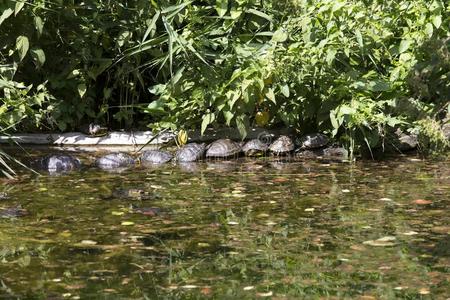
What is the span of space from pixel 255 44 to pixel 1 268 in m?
3.74

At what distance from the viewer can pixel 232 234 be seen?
184 inches

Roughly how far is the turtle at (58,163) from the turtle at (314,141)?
1.88 meters

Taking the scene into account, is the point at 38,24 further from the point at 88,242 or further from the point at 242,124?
the point at 88,242

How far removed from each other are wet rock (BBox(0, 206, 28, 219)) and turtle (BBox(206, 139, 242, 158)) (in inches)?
91.4

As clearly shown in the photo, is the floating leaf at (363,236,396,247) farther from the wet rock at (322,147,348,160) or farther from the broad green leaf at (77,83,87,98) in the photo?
the broad green leaf at (77,83,87,98)

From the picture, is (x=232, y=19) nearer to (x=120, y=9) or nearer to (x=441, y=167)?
(x=120, y=9)

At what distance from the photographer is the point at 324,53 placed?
683cm

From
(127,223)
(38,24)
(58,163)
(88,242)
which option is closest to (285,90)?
(58,163)

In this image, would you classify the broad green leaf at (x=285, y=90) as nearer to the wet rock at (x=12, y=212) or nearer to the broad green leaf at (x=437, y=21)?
the broad green leaf at (x=437, y=21)

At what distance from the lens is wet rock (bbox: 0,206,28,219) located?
510cm

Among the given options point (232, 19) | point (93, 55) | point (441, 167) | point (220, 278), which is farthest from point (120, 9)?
point (220, 278)

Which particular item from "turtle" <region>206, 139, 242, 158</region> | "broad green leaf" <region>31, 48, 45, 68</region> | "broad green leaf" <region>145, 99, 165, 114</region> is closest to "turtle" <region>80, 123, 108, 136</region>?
"broad green leaf" <region>145, 99, 165, 114</region>

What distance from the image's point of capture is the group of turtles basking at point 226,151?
7086 mm

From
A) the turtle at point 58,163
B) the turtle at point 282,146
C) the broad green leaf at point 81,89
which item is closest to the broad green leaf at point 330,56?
Answer: the turtle at point 282,146
